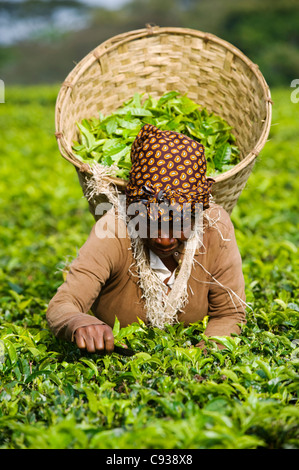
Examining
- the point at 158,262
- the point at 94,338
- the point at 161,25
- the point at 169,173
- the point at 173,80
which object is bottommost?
the point at 94,338

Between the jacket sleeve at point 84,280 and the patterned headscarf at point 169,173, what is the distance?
26 cm

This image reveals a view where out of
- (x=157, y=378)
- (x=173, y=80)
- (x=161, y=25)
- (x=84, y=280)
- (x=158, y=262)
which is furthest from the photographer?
(x=161, y=25)

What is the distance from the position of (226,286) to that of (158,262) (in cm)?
35

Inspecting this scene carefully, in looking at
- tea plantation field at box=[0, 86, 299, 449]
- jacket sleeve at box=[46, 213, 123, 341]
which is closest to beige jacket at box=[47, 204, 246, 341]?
jacket sleeve at box=[46, 213, 123, 341]

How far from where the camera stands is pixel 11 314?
10.7 feet

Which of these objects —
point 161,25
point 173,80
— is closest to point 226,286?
point 173,80

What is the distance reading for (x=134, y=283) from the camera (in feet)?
8.59

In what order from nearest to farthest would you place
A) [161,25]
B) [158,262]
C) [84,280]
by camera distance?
[84,280] < [158,262] < [161,25]

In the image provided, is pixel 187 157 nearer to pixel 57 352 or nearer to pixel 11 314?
pixel 57 352

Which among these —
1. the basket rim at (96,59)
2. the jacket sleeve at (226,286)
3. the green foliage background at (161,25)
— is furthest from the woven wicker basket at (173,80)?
the green foliage background at (161,25)

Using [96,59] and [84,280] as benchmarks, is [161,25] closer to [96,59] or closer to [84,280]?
[96,59]

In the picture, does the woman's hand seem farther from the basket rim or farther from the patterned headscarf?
the basket rim

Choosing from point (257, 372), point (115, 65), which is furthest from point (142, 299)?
point (115, 65)

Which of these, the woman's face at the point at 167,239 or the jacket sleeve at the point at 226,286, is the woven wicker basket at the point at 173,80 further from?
the woman's face at the point at 167,239
